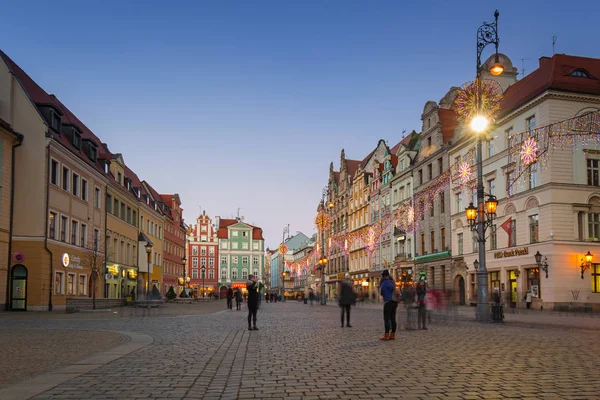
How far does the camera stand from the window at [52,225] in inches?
1374

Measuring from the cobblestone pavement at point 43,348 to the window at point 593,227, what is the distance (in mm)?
28954

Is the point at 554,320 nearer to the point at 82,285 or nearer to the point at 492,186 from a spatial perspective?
the point at 492,186

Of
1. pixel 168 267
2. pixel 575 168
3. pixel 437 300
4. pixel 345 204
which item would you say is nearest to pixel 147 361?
pixel 437 300

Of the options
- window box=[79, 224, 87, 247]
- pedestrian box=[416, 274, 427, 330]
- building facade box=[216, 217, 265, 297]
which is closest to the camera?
pedestrian box=[416, 274, 427, 330]

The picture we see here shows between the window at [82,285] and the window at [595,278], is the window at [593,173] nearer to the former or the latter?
the window at [595,278]

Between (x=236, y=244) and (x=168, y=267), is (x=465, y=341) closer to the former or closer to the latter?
(x=168, y=267)

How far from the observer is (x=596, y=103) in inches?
1421

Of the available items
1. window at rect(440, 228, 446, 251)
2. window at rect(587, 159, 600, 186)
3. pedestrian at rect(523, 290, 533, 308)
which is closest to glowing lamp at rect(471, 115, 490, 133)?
window at rect(587, 159, 600, 186)

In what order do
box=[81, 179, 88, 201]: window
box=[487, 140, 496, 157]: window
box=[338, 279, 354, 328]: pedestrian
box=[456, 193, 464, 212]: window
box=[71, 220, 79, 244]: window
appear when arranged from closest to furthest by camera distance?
box=[338, 279, 354, 328]: pedestrian → box=[71, 220, 79, 244]: window → box=[81, 179, 88, 201]: window → box=[487, 140, 496, 157]: window → box=[456, 193, 464, 212]: window

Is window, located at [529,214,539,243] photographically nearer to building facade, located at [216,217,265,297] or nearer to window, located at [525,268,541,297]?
window, located at [525,268,541,297]

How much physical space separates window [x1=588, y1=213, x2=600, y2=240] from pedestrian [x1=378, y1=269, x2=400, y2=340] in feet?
79.5

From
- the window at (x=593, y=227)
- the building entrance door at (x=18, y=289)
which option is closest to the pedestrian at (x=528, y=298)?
the window at (x=593, y=227)

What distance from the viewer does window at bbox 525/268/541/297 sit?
36.3 meters

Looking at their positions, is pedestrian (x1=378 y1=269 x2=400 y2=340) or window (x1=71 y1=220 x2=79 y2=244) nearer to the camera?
pedestrian (x1=378 y1=269 x2=400 y2=340)
